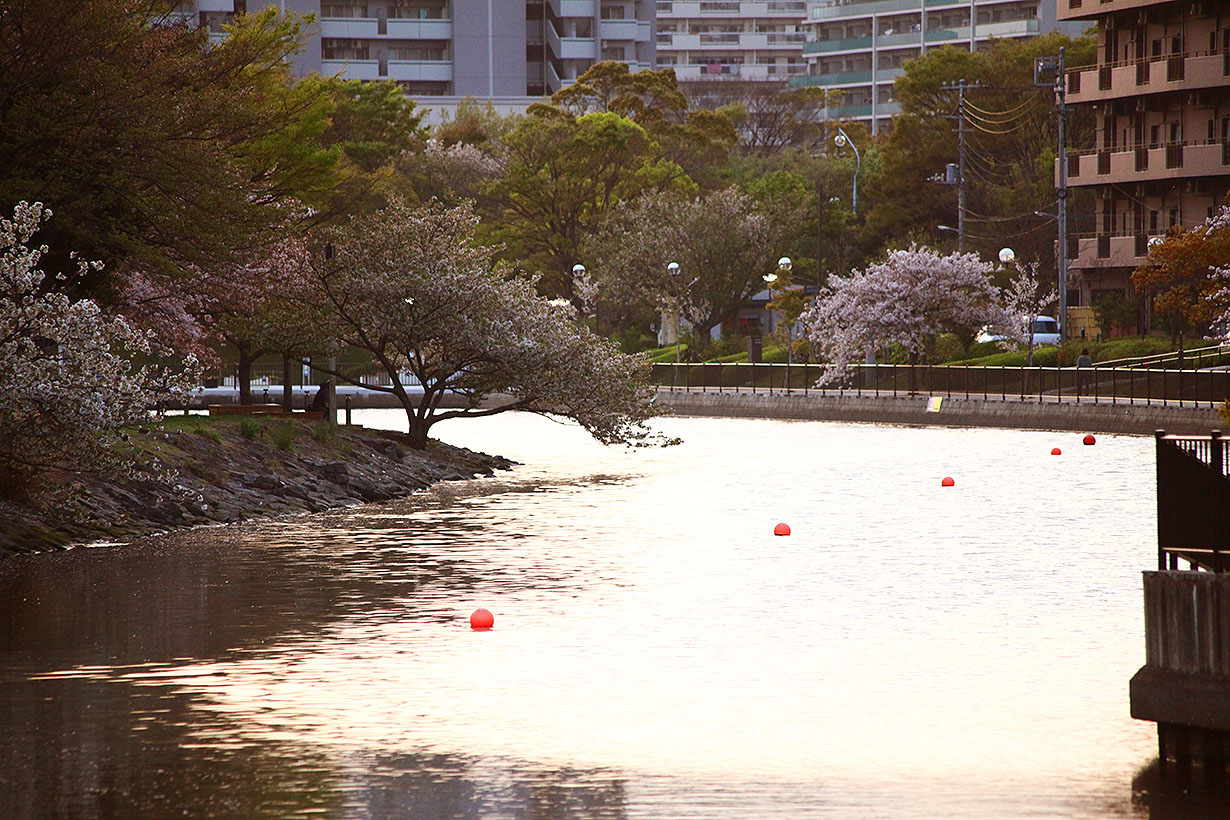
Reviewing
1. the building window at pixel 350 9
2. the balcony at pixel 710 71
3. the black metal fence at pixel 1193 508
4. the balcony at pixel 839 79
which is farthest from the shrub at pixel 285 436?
the balcony at pixel 710 71

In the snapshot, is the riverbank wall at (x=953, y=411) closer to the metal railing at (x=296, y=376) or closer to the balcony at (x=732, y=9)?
the metal railing at (x=296, y=376)

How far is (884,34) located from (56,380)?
148m

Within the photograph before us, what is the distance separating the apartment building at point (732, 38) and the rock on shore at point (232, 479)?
505 feet

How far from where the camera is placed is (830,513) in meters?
33.6

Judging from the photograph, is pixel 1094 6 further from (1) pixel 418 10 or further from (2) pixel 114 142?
(1) pixel 418 10

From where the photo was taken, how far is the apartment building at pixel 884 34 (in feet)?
500

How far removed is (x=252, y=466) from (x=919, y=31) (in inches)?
5233

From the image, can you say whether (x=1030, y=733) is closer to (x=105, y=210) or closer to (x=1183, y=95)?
(x=105, y=210)

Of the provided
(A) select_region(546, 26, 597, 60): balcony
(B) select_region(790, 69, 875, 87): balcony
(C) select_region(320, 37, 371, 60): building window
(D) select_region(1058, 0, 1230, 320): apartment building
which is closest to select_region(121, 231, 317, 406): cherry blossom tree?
(D) select_region(1058, 0, 1230, 320): apartment building

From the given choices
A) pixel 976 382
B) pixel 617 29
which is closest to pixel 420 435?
pixel 976 382

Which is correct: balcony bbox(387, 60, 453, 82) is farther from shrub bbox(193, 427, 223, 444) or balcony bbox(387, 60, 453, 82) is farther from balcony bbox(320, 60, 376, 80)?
shrub bbox(193, 427, 223, 444)

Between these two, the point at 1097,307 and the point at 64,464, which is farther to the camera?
the point at 1097,307

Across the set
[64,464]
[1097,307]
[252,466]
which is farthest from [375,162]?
[64,464]

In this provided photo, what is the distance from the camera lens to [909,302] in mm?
69812
